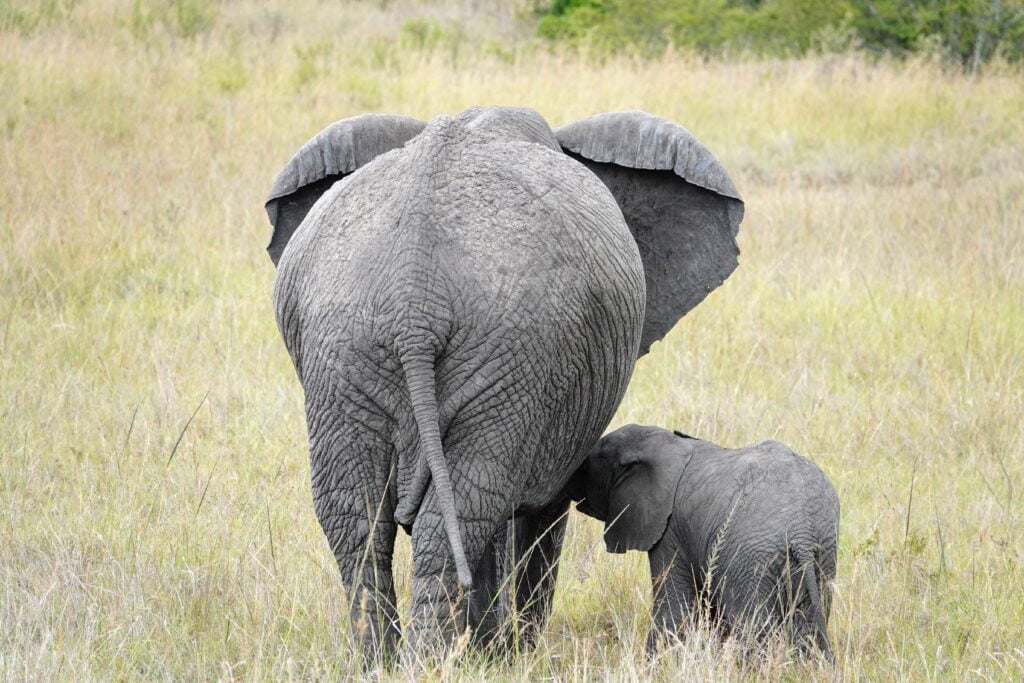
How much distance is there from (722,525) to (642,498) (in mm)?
347

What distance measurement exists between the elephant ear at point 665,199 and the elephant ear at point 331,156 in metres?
0.54

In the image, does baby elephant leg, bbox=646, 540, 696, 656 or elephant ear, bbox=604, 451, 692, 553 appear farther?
elephant ear, bbox=604, 451, 692, 553

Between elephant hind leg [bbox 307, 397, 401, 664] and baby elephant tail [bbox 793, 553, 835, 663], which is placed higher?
elephant hind leg [bbox 307, 397, 401, 664]

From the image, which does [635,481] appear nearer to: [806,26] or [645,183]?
[645,183]

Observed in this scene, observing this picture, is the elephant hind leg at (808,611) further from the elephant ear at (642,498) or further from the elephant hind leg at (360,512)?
the elephant hind leg at (360,512)

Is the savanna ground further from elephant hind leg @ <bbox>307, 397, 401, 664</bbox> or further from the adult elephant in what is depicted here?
the adult elephant

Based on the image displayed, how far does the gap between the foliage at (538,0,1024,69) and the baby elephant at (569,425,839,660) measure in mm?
11502

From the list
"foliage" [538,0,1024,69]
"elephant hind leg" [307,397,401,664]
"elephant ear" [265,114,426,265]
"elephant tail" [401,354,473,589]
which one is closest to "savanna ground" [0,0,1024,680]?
"elephant hind leg" [307,397,401,664]

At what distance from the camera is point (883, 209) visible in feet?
32.1

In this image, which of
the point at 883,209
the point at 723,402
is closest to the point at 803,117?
the point at 883,209

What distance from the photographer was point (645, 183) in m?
4.22

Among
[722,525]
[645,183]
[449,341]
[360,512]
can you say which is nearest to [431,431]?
[449,341]

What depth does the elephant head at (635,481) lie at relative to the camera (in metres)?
4.21

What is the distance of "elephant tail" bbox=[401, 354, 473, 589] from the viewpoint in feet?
9.86
